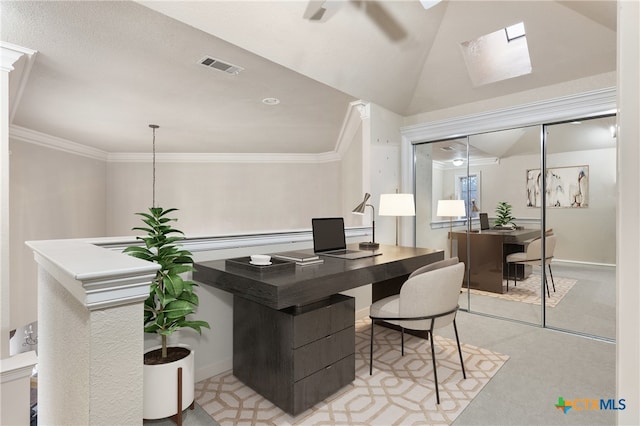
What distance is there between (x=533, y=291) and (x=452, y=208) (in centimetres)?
114

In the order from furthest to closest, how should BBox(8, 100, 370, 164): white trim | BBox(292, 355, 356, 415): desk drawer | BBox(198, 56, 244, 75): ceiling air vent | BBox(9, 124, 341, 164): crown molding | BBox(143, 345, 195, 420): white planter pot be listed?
1. BBox(9, 124, 341, 164): crown molding
2. BBox(8, 100, 370, 164): white trim
3. BBox(198, 56, 244, 75): ceiling air vent
4. BBox(292, 355, 356, 415): desk drawer
5. BBox(143, 345, 195, 420): white planter pot

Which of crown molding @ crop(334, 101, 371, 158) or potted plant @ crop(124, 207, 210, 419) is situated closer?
potted plant @ crop(124, 207, 210, 419)

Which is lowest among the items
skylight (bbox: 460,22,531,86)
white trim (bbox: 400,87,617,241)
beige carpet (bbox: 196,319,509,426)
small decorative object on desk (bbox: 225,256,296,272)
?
beige carpet (bbox: 196,319,509,426)

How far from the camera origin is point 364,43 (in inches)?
116

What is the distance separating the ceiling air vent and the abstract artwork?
9.69ft

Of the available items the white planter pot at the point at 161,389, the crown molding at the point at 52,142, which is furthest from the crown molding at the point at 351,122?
the crown molding at the point at 52,142

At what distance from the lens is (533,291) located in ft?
10.8

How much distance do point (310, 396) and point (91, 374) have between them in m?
1.35

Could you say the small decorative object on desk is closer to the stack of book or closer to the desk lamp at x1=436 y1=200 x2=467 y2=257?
the stack of book

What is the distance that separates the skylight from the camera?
3.27 metres

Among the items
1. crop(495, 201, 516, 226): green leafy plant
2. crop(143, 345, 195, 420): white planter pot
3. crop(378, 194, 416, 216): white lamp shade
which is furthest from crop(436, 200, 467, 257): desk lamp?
crop(143, 345, 195, 420): white planter pot

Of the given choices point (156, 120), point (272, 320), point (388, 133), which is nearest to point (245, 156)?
point (156, 120)

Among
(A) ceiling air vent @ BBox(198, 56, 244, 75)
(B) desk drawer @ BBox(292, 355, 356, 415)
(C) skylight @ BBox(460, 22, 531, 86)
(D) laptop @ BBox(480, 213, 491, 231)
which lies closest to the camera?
(B) desk drawer @ BBox(292, 355, 356, 415)

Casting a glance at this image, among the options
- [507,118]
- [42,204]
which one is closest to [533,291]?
[507,118]
